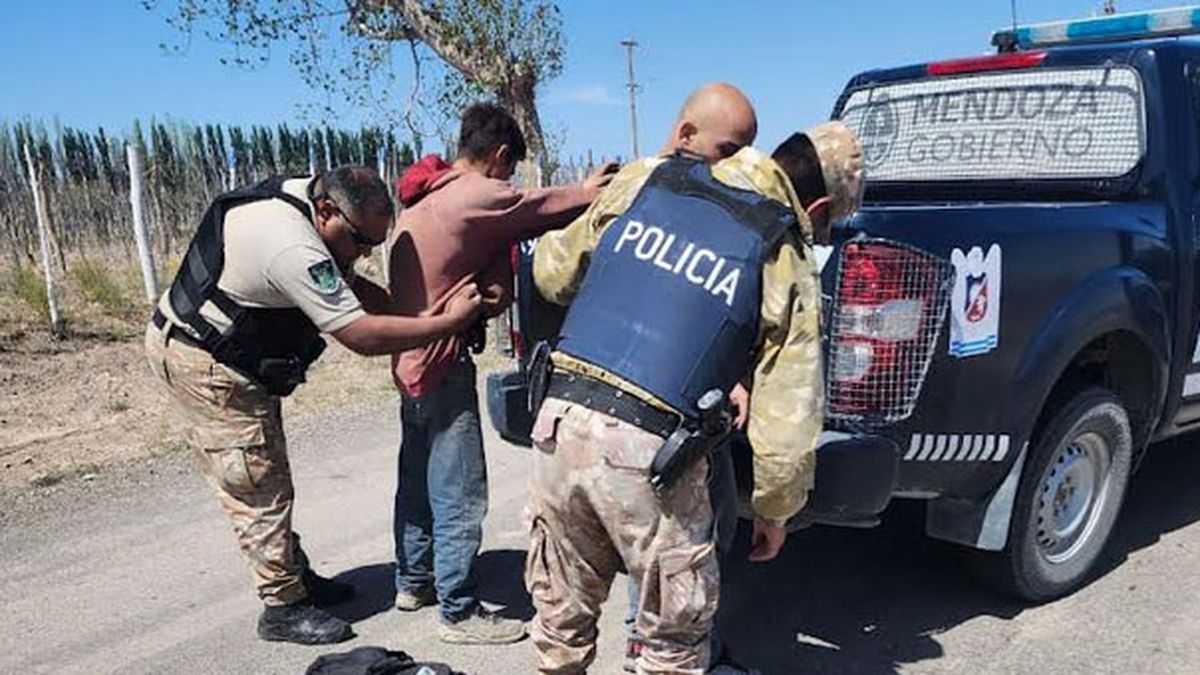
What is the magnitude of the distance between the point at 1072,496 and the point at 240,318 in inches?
116

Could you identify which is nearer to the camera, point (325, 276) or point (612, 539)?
point (612, 539)

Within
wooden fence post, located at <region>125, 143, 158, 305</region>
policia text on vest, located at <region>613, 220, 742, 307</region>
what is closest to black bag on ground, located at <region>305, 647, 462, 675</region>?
policia text on vest, located at <region>613, 220, 742, 307</region>

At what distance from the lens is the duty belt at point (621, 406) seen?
2.25 metres

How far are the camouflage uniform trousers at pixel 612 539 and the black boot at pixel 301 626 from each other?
4.77 ft

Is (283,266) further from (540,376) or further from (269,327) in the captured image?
(540,376)

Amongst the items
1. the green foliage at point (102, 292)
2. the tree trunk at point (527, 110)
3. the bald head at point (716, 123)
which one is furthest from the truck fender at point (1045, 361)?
the tree trunk at point (527, 110)

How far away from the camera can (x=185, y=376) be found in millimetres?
3500

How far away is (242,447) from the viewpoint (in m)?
3.53

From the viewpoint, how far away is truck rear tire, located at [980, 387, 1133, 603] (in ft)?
11.5

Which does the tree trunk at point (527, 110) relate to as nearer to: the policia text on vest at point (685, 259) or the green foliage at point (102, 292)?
the green foliage at point (102, 292)

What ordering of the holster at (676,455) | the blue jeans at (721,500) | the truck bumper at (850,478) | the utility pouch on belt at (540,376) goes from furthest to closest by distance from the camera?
the truck bumper at (850,478)
the blue jeans at (721,500)
the utility pouch on belt at (540,376)
the holster at (676,455)

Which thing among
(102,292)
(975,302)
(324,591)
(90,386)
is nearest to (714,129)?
(975,302)

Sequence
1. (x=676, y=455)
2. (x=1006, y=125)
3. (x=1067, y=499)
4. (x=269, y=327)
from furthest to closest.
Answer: (x=1006, y=125), (x=1067, y=499), (x=269, y=327), (x=676, y=455)

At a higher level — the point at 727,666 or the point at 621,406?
the point at 621,406
